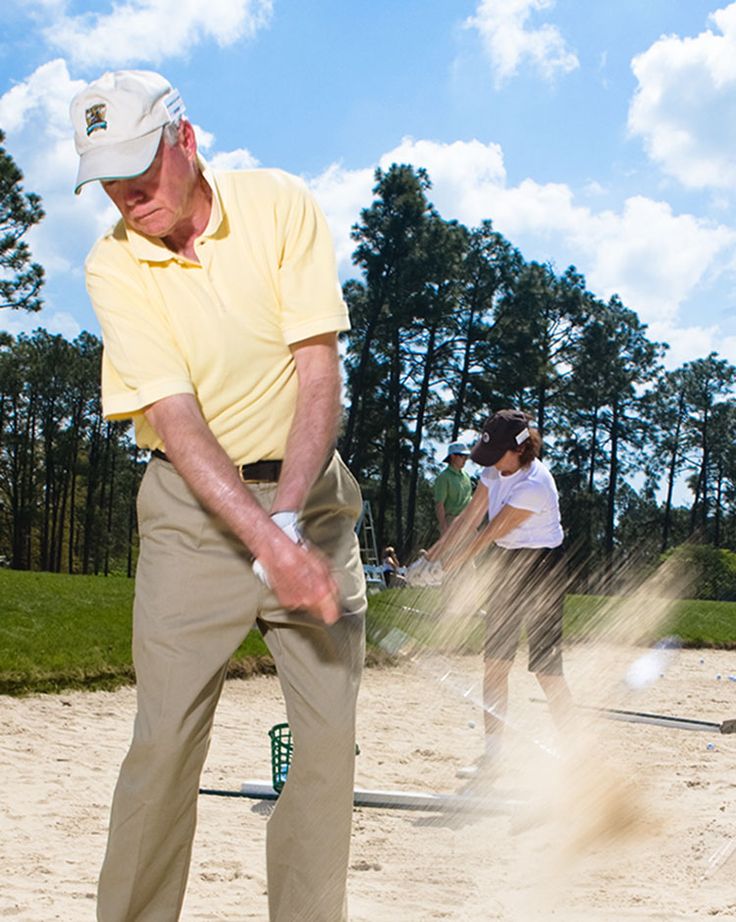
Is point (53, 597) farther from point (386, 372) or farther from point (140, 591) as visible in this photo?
point (386, 372)

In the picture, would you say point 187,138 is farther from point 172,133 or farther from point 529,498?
point 529,498

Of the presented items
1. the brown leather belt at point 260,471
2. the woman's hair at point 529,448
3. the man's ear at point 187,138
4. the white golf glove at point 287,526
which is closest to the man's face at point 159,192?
the man's ear at point 187,138

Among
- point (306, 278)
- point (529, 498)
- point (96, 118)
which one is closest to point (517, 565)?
point (529, 498)

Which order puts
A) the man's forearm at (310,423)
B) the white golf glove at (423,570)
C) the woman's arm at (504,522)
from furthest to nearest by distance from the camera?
the white golf glove at (423,570), the woman's arm at (504,522), the man's forearm at (310,423)

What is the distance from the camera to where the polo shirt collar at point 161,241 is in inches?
95.8

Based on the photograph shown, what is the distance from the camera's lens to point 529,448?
5.31m

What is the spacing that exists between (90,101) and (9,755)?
412 centimetres

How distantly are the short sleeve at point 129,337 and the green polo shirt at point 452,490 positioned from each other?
8.41 m

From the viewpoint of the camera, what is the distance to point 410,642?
36.4 ft

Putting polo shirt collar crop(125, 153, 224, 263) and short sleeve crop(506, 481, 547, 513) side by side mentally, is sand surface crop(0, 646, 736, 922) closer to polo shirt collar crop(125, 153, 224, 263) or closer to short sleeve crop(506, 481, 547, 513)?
short sleeve crop(506, 481, 547, 513)

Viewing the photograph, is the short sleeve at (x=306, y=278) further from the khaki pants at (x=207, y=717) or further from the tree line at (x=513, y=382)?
the tree line at (x=513, y=382)

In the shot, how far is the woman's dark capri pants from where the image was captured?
16.4 feet

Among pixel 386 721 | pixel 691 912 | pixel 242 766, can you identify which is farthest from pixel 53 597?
pixel 691 912

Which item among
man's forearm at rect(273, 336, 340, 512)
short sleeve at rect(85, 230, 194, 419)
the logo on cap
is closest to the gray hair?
the logo on cap
